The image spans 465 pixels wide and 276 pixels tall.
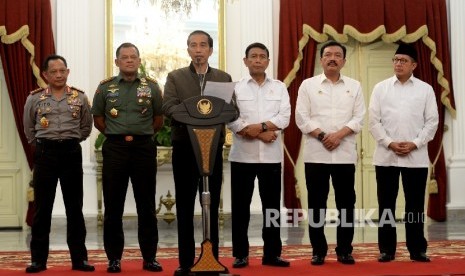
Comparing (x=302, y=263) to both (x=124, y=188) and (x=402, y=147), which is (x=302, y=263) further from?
(x=124, y=188)

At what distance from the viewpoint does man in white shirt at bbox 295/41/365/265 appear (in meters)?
5.09

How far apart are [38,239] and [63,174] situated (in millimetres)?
445

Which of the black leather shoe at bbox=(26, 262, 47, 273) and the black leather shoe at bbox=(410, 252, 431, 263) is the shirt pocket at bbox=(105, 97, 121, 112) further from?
the black leather shoe at bbox=(410, 252, 431, 263)

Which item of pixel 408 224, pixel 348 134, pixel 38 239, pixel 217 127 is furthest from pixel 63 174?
pixel 408 224

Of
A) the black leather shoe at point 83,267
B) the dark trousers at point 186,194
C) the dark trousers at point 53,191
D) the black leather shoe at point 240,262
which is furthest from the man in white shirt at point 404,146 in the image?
the dark trousers at point 53,191

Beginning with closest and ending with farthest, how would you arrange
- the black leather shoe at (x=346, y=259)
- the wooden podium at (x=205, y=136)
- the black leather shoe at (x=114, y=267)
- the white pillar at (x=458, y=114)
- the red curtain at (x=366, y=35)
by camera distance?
the wooden podium at (x=205, y=136) → the black leather shoe at (x=114, y=267) → the black leather shoe at (x=346, y=259) → the red curtain at (x=366, y=35) → the white pillar at (x=458, y=114)

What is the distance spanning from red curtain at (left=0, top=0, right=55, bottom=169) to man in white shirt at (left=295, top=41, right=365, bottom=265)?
4102 mm

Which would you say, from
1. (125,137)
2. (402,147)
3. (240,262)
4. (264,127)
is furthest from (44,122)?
(402,147)

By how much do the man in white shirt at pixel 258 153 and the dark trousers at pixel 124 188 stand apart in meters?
0.56

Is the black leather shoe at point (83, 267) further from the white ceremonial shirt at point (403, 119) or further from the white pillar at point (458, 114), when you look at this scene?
the white pillar at point (458, 114)

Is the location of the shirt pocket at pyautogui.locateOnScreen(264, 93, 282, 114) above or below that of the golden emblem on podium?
above

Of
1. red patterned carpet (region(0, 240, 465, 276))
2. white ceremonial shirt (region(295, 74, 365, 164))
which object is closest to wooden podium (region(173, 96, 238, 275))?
red patterned carpet (region(0, 240, 465, 276))

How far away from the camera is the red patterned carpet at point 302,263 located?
4695 mm

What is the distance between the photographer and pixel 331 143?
5078mm
